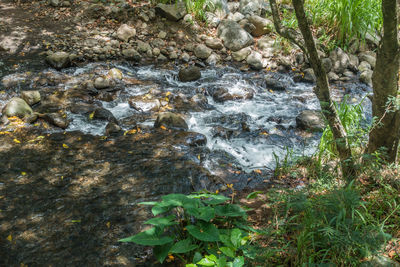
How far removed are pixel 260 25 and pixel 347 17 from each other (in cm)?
192

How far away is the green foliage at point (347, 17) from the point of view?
20.9 ft

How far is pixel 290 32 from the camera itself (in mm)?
2656

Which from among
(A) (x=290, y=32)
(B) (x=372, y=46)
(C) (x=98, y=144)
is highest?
(A) (x=290, y=32)

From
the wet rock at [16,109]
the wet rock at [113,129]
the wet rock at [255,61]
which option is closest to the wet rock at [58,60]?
the wet rock at [16,109]

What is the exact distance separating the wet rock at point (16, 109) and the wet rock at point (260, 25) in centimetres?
537

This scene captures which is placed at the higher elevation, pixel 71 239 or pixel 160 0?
pixel 160 0

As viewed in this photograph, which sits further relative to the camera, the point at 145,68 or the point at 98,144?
the point at 145,68

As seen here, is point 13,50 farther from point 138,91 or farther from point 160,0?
point 160,0

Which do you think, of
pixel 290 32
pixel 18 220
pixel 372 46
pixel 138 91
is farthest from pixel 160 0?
pixel 18 220

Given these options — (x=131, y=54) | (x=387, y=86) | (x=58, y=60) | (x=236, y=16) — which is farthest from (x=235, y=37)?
(x=387, y=86)

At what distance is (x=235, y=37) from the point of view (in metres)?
7.06

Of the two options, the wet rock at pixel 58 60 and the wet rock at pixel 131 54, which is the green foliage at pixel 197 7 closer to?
the wet rock at pixel 131 54

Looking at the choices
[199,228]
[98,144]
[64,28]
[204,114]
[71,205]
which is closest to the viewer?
[199,228]

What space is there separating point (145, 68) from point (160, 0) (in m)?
2.49
